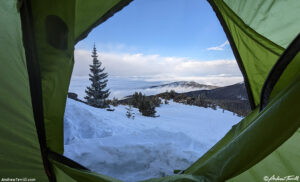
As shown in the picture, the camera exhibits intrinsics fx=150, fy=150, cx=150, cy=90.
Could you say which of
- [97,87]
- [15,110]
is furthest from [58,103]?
[97,87]

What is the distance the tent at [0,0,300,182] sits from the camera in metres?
0.46

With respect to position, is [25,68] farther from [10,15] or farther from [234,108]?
[234,108]

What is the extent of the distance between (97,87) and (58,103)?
34.6 feet

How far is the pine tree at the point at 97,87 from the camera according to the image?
34.6 ft

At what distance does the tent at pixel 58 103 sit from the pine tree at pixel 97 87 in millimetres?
9851

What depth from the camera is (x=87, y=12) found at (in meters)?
1.14

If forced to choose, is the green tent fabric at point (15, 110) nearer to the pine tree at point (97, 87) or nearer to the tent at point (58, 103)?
the tent at point (58, 103)

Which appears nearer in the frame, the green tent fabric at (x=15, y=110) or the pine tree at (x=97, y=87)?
the green tent fabric at (x=15, y=110)

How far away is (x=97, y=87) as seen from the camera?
1084 centimetres

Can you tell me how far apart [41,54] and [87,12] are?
23.4 inches

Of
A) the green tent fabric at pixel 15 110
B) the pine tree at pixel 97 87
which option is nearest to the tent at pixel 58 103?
the green tent fabric at pixel 15 110

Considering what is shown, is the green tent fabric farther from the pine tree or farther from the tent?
the pine tree

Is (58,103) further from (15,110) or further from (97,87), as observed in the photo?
(97,87)

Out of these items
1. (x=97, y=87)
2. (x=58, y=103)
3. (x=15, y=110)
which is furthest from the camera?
(x=97, y=87)
